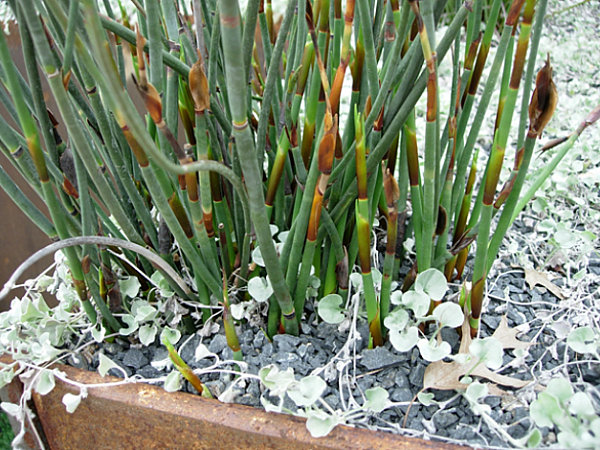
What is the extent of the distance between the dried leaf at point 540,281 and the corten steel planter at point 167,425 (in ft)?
1.00

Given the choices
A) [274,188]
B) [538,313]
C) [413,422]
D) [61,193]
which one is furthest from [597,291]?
[61,193]

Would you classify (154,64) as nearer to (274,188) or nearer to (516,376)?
(274,188)

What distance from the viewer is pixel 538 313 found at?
2.05 feet

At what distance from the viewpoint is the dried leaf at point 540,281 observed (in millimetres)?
658

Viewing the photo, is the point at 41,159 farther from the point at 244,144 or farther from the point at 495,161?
the point at 495,161

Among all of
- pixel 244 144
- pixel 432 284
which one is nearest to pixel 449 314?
pixel 432 284

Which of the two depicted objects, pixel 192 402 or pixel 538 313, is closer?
pixel 192 402

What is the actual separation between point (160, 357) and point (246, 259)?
0.51ft

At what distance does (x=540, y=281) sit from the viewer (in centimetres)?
68

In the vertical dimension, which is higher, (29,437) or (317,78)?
(317,78)

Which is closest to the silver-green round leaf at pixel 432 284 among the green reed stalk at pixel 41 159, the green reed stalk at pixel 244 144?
the green reed stalk at pixel 244 144

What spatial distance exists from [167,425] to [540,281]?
1.63ft

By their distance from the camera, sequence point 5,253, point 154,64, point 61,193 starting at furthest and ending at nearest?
point 5,253
point 61,193
point 154,64

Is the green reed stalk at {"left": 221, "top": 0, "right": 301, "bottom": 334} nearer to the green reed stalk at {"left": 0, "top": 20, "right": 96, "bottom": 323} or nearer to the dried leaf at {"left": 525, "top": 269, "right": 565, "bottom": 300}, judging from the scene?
the green reed stalk at {"left": 0, "top": 20, "right": 96, "bottom": 323}
